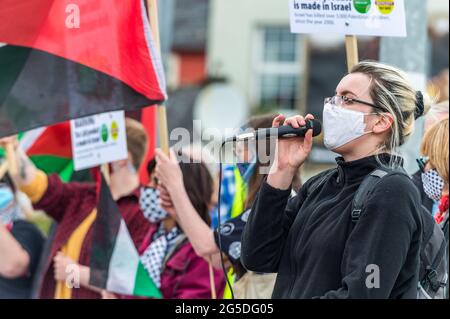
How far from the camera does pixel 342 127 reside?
2740 millimetres

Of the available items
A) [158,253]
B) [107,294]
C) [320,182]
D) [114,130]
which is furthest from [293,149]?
[114,130]

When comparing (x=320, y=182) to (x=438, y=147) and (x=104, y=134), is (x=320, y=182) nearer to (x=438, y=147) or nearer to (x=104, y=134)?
(x=438, y=147)

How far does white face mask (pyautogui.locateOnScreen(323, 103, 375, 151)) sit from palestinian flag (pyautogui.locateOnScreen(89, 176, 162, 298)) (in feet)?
6.11

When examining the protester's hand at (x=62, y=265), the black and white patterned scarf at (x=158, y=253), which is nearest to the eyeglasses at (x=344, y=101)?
the black and white patterned scarf at (x=158, y=253)

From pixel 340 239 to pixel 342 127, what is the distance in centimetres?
38

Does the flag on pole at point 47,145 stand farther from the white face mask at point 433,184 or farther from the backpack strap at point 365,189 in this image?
the backpack strap at point 365,189

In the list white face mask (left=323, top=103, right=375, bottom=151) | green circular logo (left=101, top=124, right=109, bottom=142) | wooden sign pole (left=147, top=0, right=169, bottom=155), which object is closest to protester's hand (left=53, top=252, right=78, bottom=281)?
green circular logo (left=101, top=124, right=109, bottom=142)

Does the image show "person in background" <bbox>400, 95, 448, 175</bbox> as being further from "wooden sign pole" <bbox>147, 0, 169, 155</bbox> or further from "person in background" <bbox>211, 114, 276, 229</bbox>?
"wooden sign pole" <bbox>147, 0, 169, 155</bbox>

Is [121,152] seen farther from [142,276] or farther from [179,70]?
[179,70]

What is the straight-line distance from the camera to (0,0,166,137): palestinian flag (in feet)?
13.3

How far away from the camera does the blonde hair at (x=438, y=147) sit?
3.69m

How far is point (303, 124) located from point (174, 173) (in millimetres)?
1366

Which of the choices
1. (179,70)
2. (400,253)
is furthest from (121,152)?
(179,70)

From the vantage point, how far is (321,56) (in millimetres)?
17969
